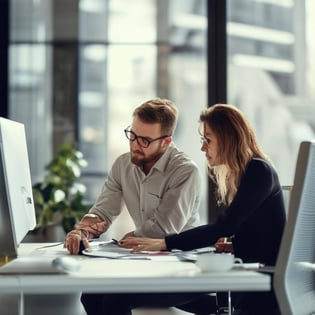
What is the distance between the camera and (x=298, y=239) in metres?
2.36

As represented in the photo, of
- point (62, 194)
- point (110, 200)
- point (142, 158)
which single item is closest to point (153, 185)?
point (142, 158)

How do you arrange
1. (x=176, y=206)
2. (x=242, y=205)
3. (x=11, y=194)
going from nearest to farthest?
(x=11, y=194) < (x=242, y=205) < (x=176, y=206)

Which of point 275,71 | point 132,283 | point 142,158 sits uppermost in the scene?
point 275,71

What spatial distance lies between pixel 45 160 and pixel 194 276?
361 cm

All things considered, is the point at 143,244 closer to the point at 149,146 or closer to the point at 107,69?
the point at 149,146

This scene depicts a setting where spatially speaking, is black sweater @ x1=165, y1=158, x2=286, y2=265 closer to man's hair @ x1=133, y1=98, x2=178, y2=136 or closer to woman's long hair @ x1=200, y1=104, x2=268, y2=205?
woman's long hair @ x1=200, y1=104, x2=268, y2=205

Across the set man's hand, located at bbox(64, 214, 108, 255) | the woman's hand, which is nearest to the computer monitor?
man's hand, located at bbox(64, 214, 108, 255)

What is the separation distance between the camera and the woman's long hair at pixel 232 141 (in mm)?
2824

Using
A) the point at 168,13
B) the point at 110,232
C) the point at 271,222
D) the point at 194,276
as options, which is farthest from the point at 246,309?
the point at 168,13

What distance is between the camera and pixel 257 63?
5.44 meters

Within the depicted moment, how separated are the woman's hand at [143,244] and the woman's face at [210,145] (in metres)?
0.34

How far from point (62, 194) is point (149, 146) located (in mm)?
1856

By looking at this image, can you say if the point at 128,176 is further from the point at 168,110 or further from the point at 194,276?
the point at 194,276

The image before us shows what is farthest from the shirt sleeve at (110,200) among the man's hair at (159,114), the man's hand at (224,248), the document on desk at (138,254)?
the man's hand at (224,248)
